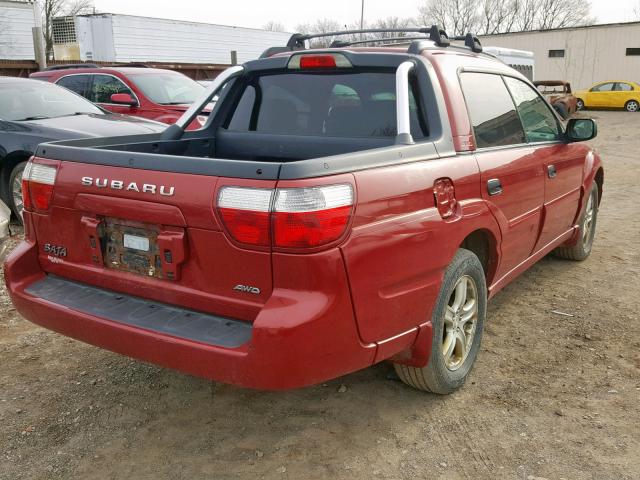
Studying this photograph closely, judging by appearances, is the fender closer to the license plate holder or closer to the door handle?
the door handle

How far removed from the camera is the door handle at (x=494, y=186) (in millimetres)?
3375

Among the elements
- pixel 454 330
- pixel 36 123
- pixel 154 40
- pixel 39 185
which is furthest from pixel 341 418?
pixel 154 40

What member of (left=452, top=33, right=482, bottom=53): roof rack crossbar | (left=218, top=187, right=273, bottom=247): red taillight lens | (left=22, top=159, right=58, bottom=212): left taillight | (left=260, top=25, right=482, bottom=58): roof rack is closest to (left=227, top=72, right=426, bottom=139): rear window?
(left=260, top=25, right=482, bottom=58): roof rack

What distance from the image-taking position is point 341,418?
10.3 feet

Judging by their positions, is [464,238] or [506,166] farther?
[506,166]

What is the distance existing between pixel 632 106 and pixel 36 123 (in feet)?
95.1

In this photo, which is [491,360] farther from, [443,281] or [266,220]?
[266,220]

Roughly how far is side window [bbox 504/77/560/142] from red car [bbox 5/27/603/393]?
0.25ft

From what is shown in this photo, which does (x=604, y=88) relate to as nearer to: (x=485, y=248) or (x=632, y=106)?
(x=632, y=106)

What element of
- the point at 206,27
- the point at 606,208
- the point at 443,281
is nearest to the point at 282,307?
the point at 443,281

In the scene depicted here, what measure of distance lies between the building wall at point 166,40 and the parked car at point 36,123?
2361cm

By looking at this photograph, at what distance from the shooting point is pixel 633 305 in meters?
4.61

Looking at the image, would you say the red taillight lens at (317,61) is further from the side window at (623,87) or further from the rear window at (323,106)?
the side window at (623,87)

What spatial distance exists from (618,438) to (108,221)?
2.61 m
